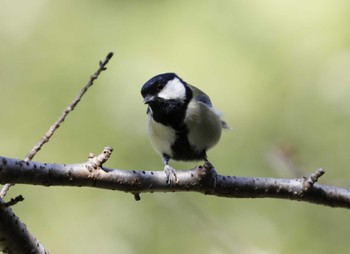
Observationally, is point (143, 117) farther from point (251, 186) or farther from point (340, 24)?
point (251, 186)

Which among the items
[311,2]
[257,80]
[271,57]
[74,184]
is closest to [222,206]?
[257,80]

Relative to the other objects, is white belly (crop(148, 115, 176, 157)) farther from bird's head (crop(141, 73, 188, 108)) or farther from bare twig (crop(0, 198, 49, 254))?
bare twig (crop(0, 198, 49, 254))

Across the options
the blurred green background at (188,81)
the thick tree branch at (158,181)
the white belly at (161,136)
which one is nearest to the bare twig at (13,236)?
the thick tree branch at (158,181)

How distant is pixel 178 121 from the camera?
8.02 feet

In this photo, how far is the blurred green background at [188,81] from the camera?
10.9 feet

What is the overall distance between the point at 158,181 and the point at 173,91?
1.04 meters

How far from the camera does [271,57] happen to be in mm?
3986

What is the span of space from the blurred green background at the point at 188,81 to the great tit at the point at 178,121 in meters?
0.50

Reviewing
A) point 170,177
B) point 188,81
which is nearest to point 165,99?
point 170,177

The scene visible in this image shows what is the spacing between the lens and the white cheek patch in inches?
99.1

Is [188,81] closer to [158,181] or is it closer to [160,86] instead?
[160,86]

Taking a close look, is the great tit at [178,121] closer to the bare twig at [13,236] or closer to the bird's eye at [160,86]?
the bird's eye at [160,86]

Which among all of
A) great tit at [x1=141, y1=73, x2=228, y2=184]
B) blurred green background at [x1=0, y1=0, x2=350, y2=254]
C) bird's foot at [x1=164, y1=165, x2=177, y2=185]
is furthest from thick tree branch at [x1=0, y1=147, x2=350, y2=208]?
blurred green background at [x1=0, y1=0, x2=350, y2=254]

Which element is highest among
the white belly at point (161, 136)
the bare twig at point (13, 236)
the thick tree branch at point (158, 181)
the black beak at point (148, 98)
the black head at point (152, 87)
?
the black head at point (152, 87)
